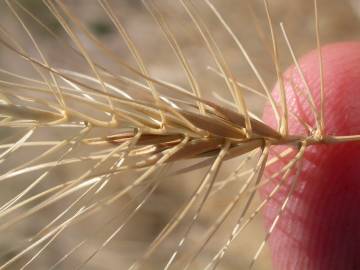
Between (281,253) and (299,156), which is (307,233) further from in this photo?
(299,156)

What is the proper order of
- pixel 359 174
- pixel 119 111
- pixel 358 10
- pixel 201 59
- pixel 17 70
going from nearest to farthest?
pixel 119 111, pixel 359 174, pixel 358 10, pixel 201 59, pixel 17 70

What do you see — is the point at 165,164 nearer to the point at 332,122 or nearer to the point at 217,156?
the point at 217,156

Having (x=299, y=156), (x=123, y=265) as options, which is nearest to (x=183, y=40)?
(x=123, y=265)

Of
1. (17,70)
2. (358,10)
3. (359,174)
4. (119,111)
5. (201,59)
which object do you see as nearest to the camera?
(119,111)

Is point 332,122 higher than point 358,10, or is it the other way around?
point 358,10

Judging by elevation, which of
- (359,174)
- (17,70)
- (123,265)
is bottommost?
(123,265)

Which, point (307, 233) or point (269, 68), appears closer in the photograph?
point (307, 233)
